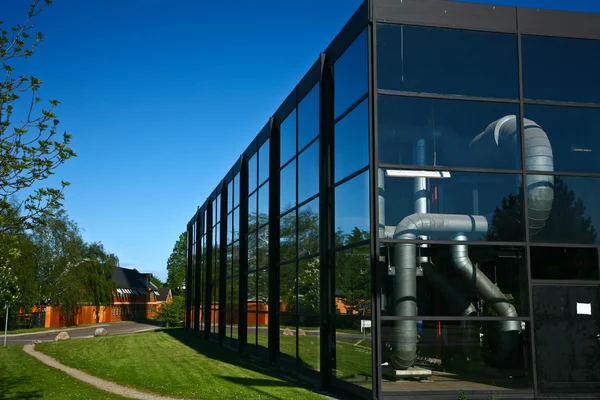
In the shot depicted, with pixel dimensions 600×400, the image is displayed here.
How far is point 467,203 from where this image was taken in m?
14.2

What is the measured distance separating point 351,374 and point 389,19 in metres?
8.12

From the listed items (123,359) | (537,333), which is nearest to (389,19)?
(537,333)

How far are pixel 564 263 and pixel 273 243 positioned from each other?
11276 mm

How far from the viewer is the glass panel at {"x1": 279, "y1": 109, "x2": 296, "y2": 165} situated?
68.5 feet

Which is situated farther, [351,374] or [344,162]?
[344,162]

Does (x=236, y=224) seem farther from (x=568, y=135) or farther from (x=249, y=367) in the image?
(x=568, y=135)

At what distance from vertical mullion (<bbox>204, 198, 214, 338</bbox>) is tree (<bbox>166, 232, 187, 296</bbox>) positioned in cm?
7048

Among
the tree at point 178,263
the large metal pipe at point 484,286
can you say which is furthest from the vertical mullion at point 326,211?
the tree at point 178,263

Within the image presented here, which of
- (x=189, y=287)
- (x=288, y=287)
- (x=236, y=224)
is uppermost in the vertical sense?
(x=236, y=224)

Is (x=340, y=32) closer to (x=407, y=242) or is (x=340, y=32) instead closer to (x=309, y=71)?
(x=309, y=71)

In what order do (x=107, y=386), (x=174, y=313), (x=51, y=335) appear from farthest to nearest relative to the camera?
(x=174, y=313) < (x=51, y=335) < (x=107, y=386)

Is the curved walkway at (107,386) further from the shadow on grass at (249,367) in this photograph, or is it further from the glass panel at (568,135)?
the glass panel at (568,135)

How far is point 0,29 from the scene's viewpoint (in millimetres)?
10523

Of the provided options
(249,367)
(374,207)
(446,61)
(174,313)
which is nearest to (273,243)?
(249,367)
